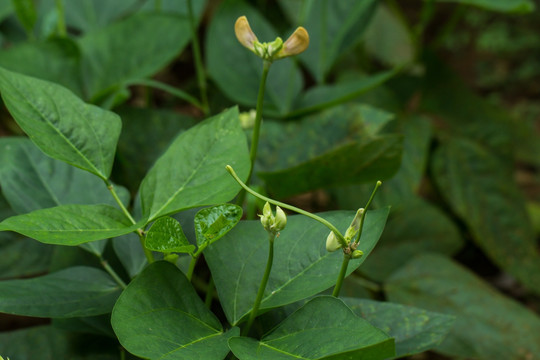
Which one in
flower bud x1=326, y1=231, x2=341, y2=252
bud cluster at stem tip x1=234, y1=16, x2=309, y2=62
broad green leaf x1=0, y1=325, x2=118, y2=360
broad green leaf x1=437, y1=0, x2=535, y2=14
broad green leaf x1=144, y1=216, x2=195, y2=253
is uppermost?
bud cluster at stem tip x1=234, y1=16, x2=309, y2=62

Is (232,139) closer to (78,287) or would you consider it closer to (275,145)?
(78,287)

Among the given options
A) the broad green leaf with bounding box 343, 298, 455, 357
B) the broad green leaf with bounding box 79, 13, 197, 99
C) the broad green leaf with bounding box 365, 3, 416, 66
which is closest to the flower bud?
the broad green leaf with bounding box 343, 298, 455, 357

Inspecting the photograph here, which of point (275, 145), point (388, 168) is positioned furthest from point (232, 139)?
Result: point (275, 145)

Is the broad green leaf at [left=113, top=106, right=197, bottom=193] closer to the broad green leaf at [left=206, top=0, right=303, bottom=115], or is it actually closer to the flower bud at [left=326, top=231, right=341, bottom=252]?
the broad green leaf at [left=206, top=0, right=303, bottom=115]

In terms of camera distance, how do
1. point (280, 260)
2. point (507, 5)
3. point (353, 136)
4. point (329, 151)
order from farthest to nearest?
point (507, 5), point (353, 136), point (329, 151), point (280, 260)

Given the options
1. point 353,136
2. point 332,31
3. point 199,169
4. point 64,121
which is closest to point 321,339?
point 199,169

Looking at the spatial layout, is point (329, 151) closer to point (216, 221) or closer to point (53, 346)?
point (216, 221)
